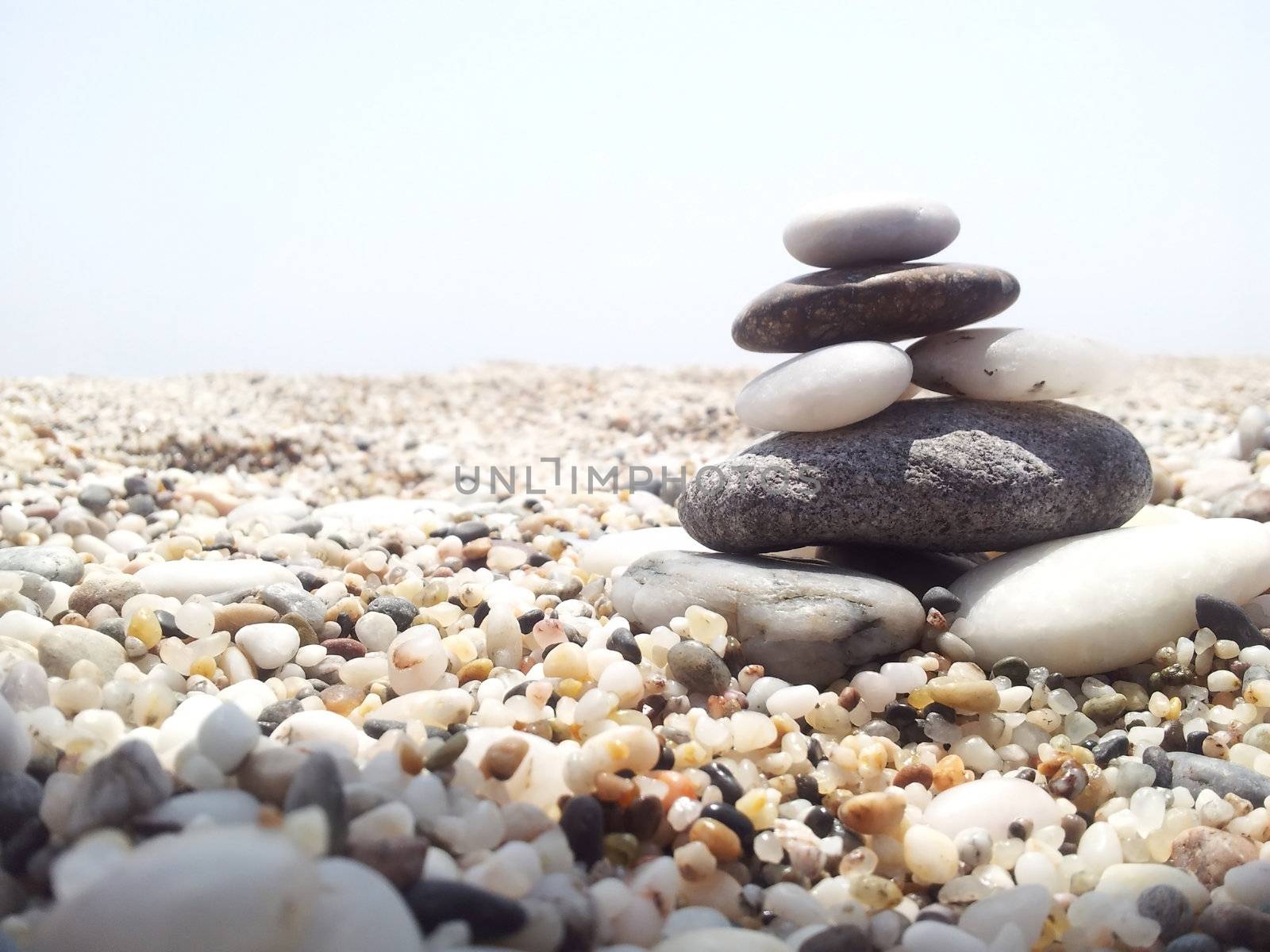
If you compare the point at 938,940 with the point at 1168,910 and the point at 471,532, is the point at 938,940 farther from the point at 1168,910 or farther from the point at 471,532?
the point at 471,532

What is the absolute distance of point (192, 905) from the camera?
1.13 metres

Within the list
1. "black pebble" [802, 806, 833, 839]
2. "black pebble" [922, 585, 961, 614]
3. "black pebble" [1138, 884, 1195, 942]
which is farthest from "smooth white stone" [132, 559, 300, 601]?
"black pebble" [1138, 884, 1195, 942]

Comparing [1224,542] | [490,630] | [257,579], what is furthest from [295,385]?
[1224,542]

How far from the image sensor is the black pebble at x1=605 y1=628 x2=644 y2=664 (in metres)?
2.51

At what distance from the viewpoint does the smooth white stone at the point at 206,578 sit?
2971 mm

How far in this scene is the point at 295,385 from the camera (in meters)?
10.1

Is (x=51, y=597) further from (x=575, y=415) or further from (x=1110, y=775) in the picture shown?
(x=575, y=415)

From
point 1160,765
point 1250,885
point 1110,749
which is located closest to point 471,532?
point 1110,749

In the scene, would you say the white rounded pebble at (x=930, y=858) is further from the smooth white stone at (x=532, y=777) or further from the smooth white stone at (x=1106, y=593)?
the smooth white stone at (x=1106, y=593)

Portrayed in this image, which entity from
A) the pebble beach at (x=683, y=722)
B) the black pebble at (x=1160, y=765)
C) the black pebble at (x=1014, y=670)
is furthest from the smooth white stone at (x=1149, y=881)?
the black pebble at (x=1014, y=670)

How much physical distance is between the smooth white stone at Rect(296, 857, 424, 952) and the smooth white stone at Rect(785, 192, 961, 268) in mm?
2352

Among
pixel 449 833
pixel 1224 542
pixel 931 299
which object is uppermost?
pixel 931 299

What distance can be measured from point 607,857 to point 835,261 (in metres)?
2.10

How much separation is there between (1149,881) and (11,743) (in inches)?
83.8
